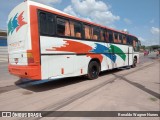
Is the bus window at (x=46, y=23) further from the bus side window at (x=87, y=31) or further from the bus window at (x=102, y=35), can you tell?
the bus window at (x=102, y=35)

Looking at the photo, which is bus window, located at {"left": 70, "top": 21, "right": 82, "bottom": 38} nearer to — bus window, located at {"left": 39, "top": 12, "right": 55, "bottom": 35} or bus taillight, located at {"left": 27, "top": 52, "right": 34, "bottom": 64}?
bus window, located at {"left": 39, "top": 12, "right": 55, "bottom": 35}

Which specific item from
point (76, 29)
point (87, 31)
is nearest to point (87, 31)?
point (87, 31)

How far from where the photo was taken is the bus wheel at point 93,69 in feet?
29.6

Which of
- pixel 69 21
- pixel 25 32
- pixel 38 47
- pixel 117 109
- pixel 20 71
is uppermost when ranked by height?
pixel 69 21

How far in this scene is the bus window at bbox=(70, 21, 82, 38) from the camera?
7790mm

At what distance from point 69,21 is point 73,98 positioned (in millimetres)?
3627

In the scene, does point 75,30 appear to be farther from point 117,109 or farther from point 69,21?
point 117,109

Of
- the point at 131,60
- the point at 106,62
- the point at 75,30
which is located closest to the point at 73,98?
the point at 75,30

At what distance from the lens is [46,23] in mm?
6449

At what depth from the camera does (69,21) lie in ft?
25.0

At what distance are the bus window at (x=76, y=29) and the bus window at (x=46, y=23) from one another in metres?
1.32

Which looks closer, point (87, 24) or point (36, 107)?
point (36, 107)

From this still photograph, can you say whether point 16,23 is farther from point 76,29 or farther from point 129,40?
point 129,40

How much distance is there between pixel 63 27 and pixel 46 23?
986mm
